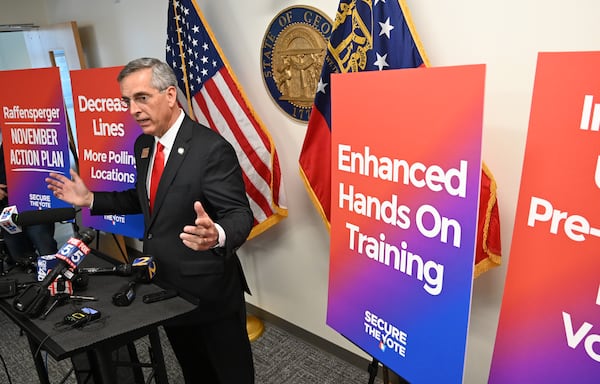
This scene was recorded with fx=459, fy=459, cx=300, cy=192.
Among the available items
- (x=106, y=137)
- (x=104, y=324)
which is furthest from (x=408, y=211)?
(x=106, y=137)

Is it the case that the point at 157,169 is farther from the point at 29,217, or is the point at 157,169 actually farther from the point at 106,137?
the point at 106,137

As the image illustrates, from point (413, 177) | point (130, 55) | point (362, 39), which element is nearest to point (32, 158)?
point (130, 55)

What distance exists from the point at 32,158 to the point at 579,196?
3000 mm

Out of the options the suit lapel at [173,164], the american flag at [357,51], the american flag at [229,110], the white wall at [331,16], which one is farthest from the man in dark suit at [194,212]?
the white wall at [331,16]

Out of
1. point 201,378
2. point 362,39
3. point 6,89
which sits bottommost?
point 201,378

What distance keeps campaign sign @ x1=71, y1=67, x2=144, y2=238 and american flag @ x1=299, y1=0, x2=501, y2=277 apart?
3.81ft

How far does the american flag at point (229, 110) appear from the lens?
2.52m

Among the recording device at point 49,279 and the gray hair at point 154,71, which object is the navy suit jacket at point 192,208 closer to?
the gray hair at point 154,71

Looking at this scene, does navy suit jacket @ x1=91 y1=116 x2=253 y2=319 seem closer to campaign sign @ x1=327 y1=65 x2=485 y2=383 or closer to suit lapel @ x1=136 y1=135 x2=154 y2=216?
suit lapel @ x1=136 y1=135 x2=154 y2=216

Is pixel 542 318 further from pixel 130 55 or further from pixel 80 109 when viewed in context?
pixel 130 55

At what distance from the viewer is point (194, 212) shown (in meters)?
1.70

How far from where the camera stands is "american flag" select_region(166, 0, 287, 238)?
2.52m

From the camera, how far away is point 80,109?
281cm

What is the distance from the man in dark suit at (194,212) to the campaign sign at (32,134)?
3.99ft
